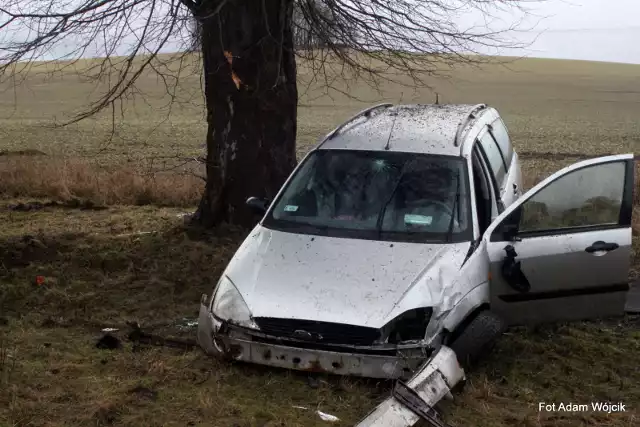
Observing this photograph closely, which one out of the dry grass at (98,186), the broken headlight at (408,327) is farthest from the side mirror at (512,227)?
the dry grass at (98,186)

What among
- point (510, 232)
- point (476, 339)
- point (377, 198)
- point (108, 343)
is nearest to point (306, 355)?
point (476, 339)

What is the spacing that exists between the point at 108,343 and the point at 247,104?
3761mm

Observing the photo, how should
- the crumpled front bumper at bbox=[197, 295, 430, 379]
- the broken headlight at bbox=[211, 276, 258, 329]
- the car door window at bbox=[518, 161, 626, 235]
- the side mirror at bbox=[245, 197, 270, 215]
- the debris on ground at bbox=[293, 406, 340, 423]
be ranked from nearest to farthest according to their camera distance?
the debris on ground at bbox=[293, 406, 340, 423] → the crumpled front bumper at bbox=[197, 295, 430, 379] → the broken headlight at bbox=[211, 276, 258, 329] → the car door window at bbox=[518, 161, 626, 235] → the side mirror at bbox=[245, 197, 270, 215]

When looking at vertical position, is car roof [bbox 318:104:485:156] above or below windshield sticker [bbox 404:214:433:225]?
above

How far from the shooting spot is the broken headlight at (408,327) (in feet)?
14.9

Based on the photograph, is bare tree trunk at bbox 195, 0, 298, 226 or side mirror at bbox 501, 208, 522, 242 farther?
bare tree trunk at bbox 195, 0, 298, 226

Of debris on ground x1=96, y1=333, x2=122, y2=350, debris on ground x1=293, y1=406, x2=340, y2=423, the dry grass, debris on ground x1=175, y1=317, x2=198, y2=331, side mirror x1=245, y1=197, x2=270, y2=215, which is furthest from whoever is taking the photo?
the dry grass

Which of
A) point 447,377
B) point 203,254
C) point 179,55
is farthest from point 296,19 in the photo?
point 447,377

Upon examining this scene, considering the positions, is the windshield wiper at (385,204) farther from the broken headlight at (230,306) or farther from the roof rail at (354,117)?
the broken headlight at (230,306)

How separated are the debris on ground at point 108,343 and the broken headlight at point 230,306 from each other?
107 centimetres

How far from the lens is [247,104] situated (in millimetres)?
8531

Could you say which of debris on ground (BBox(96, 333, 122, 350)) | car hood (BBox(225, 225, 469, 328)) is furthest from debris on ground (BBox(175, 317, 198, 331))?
car hood (BBox(225, 225, 469, 328))

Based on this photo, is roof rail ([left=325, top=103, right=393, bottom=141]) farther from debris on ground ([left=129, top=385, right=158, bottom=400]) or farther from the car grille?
debris on ground ([left=129, top=385, right=158, bottom=400])

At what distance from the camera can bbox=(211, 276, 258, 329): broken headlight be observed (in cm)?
479
